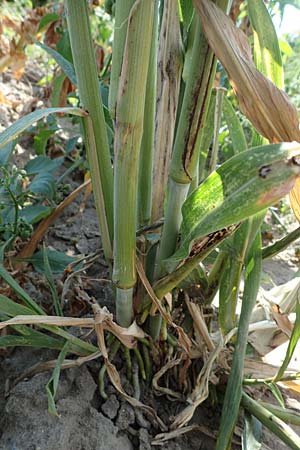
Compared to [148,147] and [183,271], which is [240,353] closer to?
[183,271]

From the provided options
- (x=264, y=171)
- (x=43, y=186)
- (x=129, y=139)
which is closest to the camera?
(x=264, y=171)

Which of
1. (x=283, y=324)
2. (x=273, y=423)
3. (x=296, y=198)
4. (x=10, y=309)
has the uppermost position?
(x=296, y=198)

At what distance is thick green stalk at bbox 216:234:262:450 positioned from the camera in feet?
2.04

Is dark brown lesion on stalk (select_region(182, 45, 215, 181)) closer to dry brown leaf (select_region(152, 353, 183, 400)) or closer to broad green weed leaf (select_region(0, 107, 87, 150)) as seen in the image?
broad green weed leaf (select_region(0, 107, 87, 150))

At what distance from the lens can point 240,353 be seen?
2.15ft

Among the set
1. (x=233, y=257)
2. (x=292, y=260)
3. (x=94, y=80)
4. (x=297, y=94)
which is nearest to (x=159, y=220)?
(x=233, y=257)

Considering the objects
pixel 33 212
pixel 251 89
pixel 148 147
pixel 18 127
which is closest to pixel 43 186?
pixel 33 212

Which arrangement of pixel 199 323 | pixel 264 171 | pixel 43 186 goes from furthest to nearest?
pixel 43 186, pixel 199 323, pixel 264 171

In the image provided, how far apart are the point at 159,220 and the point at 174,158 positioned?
153mm

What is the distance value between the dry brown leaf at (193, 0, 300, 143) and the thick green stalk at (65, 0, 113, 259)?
139 mm

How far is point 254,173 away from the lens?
406mm

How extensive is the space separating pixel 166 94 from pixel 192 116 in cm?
13

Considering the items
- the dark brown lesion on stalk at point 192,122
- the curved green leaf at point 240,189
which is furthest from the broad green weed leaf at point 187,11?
the curved green leaf at point 240,189

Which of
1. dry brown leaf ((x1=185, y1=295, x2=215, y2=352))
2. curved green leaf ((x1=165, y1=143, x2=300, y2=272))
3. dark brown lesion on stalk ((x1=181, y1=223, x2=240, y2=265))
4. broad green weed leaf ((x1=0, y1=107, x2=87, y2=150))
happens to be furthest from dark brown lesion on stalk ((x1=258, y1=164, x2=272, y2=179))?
dry brown leaf ((x1=185, y1=295, x2=215, y2=352))
